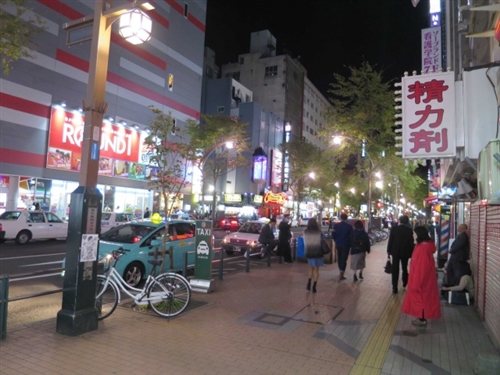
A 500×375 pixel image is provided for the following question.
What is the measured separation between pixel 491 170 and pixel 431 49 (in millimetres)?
13899

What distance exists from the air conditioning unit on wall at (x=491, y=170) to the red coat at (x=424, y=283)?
4.60 ft

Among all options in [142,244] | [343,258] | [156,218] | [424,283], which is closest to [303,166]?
[343,258]

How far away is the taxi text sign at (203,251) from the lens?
9.24 m

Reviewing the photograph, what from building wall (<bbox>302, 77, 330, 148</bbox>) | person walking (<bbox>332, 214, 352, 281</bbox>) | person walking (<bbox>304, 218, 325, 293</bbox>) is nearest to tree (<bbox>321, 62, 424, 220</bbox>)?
person walking (<bbox>332, 214, 352, 281</bbox>)

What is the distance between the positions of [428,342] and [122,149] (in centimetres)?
2879

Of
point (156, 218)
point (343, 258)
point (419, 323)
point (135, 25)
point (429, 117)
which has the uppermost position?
point (135, 25)

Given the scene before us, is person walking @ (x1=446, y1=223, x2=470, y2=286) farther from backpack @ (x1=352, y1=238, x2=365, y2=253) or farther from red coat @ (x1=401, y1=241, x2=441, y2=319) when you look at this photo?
backpack @ (x1=352, y1=238, x2=365, y2=253)

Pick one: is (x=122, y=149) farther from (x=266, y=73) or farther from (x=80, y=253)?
(x=266, y=73)

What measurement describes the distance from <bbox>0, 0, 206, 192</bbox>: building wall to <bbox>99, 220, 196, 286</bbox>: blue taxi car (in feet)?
39.0

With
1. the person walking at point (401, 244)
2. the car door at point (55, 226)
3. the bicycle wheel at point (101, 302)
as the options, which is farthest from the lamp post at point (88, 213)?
the car door at point (55, 226)

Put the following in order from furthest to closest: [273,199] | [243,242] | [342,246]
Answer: [273,199] → [243,242] → [342,246]

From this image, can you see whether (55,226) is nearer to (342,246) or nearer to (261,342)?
(342,246)

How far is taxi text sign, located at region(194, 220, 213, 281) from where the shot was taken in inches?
364

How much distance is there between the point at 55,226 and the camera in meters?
19.7
